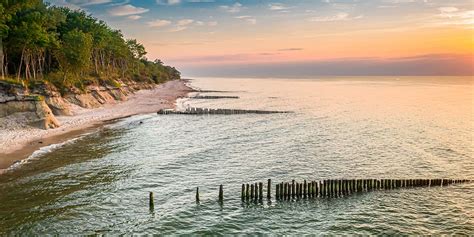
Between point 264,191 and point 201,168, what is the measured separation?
33.0ft

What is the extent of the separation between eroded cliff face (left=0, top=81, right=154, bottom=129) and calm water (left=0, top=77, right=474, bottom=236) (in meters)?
8.26

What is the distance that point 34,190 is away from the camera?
30.6m

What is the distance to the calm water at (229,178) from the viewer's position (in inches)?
1016

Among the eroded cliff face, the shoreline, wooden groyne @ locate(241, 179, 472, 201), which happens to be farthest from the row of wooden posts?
the eroded cliff face

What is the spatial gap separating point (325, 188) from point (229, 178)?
988 centimetres

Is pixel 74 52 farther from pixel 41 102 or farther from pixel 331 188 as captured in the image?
pixel 331 188

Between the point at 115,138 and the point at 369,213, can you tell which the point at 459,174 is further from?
the point at 115,138

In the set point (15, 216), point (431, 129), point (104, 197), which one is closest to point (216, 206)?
point (104, 197)

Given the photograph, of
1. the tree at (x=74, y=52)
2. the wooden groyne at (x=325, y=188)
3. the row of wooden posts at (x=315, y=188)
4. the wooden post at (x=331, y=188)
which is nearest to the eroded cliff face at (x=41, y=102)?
the tree at (x=74, y=52)

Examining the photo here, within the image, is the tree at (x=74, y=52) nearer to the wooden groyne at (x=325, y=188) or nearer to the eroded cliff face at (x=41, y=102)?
the eroded cliff face at (x=41, y=102)

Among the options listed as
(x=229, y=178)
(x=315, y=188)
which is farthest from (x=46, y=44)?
(x=315, y=188)

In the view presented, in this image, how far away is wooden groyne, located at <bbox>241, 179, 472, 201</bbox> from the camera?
3055cm

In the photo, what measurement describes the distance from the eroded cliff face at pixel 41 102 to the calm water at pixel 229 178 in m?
8.26

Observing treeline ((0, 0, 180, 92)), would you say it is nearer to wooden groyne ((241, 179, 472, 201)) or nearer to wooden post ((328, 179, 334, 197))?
wooden groyne ((241, 179, 472, 201))
